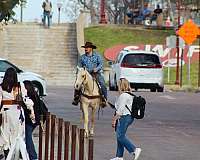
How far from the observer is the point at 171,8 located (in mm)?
79000

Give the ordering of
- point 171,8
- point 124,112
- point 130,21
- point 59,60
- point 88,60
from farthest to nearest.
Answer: point 171,8
point 130,21
point 59,60
point 88,60
point 124,112

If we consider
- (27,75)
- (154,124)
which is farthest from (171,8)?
(154,124)

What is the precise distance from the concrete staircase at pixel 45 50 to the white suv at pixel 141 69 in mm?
9908

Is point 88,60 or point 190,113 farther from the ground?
point 88,60

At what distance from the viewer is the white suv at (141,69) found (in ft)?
128

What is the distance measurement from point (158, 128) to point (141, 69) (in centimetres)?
1709

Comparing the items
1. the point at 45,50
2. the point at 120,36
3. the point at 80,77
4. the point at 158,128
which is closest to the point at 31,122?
the point at 80,77

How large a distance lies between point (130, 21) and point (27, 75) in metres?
36.6

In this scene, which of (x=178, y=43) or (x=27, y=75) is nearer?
(x=27, y=75)

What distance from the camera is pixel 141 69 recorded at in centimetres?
3894

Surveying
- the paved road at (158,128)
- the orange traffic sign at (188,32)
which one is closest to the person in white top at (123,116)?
the paved road at (158,128)

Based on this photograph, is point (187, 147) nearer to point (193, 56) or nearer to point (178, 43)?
point (178, 43)

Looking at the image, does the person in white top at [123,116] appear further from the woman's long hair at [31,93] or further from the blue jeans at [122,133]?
the woman's long hair at [31,93]

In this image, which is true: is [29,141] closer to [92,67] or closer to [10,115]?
[10,115]
